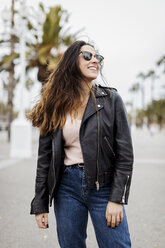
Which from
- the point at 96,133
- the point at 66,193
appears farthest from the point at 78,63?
the point at 66,193

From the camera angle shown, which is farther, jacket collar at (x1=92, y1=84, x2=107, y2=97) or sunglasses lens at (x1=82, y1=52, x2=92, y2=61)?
sunglasses lens at (x1=82, y1=52, x2=92, y2=61)

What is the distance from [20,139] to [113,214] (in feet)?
30.8

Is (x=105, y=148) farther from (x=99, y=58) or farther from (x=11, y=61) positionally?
→ (x=11, y=61)

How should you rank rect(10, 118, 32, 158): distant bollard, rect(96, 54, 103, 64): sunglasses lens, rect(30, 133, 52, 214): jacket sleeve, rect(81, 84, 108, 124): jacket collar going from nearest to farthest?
rect(81, 84, 108, 124): jacket collar < rect(30, 133, 52, 214): jacket sleeve < rect(96, 54, 103, 64): sunglasses lens < rect(10, 118, 32, 158): distant bollard

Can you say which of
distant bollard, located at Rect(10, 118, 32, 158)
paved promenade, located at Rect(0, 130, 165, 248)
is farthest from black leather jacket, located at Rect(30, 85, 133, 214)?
distant bollard, located at Rect(10, 118, 32, 158)

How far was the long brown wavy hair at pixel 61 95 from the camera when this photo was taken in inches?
75.8

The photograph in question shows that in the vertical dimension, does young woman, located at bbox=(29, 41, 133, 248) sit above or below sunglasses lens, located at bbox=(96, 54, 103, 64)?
below

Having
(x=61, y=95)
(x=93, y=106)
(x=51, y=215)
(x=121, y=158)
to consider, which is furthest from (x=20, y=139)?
(x=121, y=158)

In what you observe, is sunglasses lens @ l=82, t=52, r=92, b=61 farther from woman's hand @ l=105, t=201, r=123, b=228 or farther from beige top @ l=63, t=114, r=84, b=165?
woman's hand @ l=105, t=201, r=123, b=228

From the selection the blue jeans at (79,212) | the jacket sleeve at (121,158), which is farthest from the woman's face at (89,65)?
the blue jeans at (79,212)

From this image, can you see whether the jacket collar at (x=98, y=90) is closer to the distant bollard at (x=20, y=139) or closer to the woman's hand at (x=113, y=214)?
the woman's hand at (x=113, y=214)

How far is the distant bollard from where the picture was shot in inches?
417

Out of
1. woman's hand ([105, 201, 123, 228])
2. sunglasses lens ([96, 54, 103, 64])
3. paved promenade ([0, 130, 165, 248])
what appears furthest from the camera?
paved promenade ([0, 130, 165, 248])

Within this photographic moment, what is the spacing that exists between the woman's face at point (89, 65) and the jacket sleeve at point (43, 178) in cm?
50
